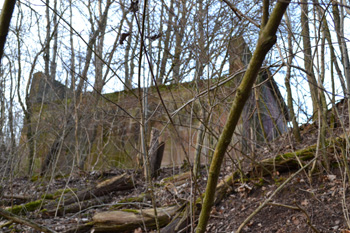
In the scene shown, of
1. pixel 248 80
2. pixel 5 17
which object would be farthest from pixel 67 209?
pixel 248 80

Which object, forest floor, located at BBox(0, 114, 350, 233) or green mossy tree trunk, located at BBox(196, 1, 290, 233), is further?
forest floor, located at BBox(0, 114, 350, 233)

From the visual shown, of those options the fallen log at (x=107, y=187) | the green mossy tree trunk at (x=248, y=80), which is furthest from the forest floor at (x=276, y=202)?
the green mossy tree trunk at (x=248, y=80)

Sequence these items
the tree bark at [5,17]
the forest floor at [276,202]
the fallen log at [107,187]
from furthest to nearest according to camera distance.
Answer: the fallen log at [107,187]
the forest floor at [276,202]
the tree bark at [5,17]

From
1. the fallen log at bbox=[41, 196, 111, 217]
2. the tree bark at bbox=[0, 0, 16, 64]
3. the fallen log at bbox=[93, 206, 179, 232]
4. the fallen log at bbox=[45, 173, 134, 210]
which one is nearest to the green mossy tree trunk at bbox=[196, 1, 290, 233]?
the tree bark at bbox=[0, 0, 16, 64]

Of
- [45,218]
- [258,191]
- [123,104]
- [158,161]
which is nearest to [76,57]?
[123,104]

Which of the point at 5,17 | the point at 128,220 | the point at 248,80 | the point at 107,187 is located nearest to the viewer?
the point at 248,80

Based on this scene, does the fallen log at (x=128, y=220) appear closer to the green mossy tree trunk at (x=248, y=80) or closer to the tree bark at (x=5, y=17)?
the green mossy tree trunk at (x=248, y=80)

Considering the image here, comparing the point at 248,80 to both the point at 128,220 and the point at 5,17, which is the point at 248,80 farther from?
the point at 128,220

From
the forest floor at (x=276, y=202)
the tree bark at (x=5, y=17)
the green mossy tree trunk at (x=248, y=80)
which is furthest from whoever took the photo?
the forest floor at (x=276, y=202)

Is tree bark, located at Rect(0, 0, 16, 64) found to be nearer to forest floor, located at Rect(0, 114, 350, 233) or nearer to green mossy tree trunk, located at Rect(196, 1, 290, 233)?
green mossy tree trunk, located at Rect(196, 1, 290, 233)

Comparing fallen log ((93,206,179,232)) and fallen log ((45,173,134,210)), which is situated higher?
fallen log ((45,173,134,210))

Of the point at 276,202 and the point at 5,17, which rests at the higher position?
the point at 5,17

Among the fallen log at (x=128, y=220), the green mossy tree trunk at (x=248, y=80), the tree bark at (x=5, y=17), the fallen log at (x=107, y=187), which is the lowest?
the fallen log at (x=128, y=220)

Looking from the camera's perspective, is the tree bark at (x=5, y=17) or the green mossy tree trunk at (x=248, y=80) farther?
the tree bark at (x=5, y=17)
